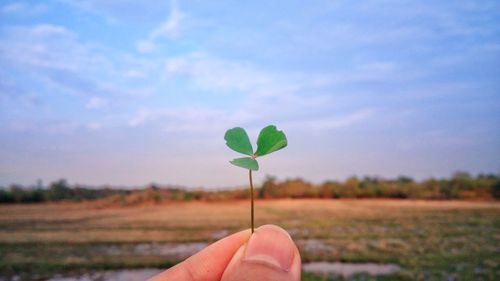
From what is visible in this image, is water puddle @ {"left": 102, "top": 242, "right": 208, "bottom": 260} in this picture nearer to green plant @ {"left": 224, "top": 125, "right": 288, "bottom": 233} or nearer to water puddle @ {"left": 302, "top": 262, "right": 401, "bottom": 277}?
water puddle @ {"left": 302, "top": 262, "right": 401, "bottom": 277}

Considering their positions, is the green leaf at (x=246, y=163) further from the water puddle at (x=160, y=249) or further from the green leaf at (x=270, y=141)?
the water puddle at (x=160, y=249)

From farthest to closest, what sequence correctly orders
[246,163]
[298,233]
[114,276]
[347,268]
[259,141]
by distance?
[298,233], [347,268], [114,276], [259,141], [246,163]

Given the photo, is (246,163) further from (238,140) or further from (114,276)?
(114,276)

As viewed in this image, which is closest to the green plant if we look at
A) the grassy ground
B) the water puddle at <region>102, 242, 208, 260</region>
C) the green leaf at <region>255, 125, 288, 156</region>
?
the green leaf at <region>255, 125, 288, 156</region>

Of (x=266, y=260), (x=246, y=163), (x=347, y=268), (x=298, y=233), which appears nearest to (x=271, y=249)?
(x=266, y=260)

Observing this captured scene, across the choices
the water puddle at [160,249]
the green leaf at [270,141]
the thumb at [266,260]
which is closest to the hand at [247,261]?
the thumb at [266,260]

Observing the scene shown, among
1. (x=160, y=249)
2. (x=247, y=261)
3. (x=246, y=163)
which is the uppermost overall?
(x=246, y=163)
